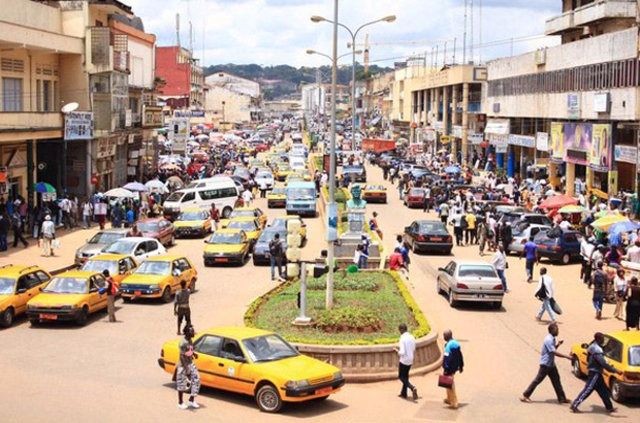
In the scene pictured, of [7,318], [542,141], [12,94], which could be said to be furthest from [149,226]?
[542,141]

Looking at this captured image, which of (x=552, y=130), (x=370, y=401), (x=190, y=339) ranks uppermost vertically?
(x=552, y=130)

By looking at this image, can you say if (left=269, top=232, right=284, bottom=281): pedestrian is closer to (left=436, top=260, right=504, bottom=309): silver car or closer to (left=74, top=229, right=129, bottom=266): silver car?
(left=74, top=229, right=129, bottom=266): silver car

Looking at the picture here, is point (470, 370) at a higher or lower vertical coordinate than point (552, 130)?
lower

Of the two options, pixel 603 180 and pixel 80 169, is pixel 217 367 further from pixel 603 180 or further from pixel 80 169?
pixel 603 180

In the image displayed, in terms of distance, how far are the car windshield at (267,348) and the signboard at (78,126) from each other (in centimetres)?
3123

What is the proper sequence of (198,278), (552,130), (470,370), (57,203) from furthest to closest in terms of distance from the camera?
1. (552,130)
2. (57,203)
3. (198,278)
4. (470,370)

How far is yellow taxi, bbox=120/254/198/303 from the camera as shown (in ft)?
87.2

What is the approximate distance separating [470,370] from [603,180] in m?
37.1

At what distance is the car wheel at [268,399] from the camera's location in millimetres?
15883

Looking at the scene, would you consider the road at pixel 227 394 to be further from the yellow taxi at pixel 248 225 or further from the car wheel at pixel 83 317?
the yellow taxi at pixel 248 225

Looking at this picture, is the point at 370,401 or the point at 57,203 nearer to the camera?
the point at 370,401

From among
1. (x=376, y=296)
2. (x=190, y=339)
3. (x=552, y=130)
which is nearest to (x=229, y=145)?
(x=552, y=130)

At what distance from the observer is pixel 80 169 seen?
168ft

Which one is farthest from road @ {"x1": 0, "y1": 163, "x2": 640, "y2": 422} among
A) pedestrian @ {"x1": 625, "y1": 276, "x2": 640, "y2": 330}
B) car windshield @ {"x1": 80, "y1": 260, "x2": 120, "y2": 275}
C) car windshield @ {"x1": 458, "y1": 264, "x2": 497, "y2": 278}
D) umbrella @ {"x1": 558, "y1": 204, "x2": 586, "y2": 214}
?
umbrella @ {"x1": 558, "y1": 204, "x2": 586, "y2": 214}
